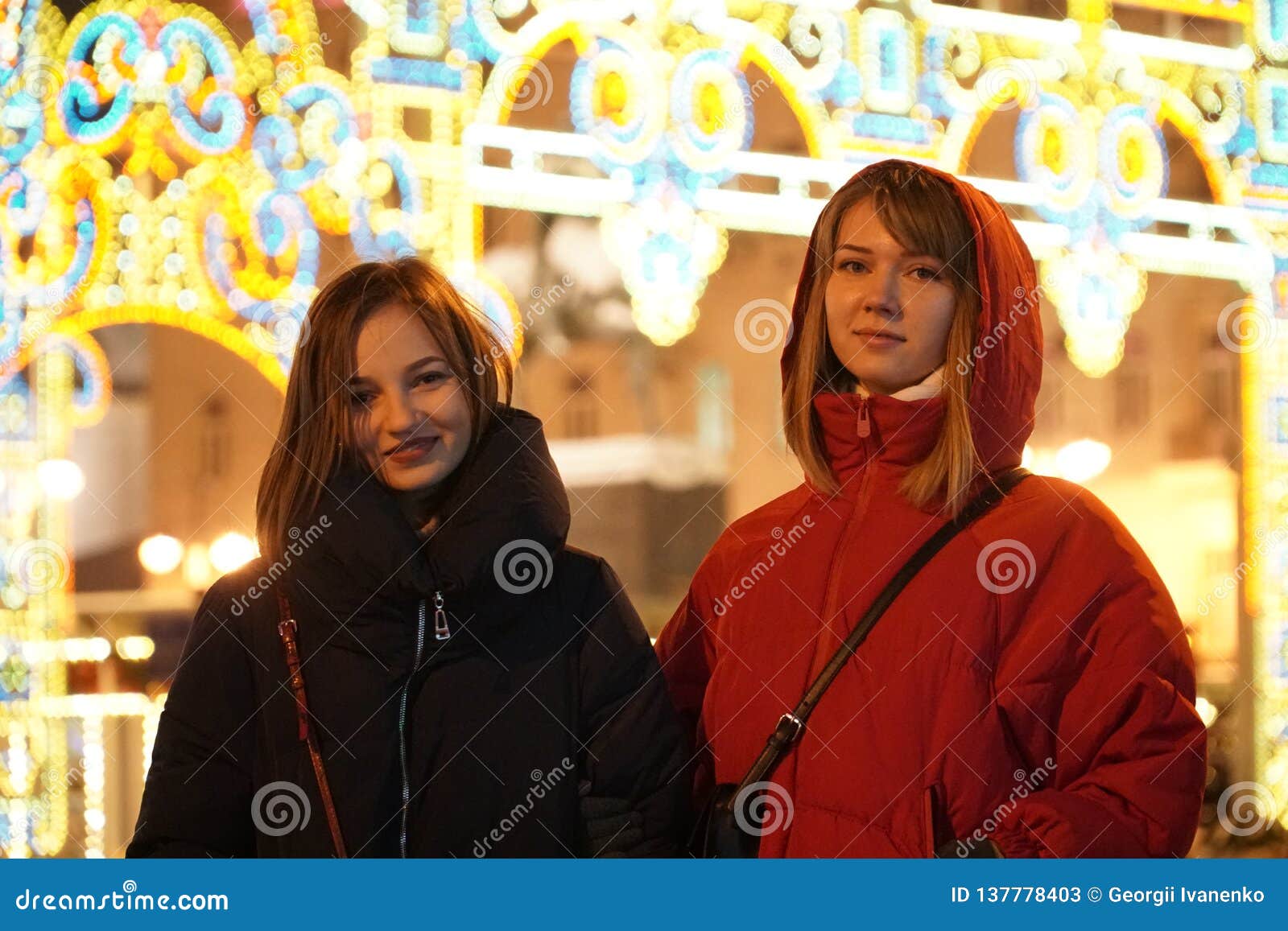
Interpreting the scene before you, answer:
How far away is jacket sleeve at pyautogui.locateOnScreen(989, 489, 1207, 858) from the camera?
5.91 feet

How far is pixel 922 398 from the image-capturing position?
2033 millimetres

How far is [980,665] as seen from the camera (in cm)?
189

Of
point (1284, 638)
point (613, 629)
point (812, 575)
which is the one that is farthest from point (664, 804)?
point (1284, 638)

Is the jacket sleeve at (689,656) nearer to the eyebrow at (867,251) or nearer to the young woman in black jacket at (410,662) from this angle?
the young woman in black jacket at (410,662)

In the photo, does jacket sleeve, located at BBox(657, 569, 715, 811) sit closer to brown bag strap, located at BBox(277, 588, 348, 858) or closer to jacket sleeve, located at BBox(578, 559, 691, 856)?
jacket sleeve, located at BBox(578, 559, 691, 856)

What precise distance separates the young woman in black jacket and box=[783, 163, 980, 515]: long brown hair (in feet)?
1.44

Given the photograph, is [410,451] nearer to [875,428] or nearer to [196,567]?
[875,428]

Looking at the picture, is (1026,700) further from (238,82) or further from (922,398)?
(238,82)

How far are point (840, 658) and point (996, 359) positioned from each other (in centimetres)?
49

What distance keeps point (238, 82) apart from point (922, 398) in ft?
6.37

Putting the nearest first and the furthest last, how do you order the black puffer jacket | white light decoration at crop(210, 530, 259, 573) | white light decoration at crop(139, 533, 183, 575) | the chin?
1. the black puffer jacket
2. the chin
3. white light decoration at crop(210, 530, 259, 573)
4. white light decoration at crop(139, 533, 183, 575)

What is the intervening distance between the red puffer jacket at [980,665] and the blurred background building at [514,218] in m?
1.31

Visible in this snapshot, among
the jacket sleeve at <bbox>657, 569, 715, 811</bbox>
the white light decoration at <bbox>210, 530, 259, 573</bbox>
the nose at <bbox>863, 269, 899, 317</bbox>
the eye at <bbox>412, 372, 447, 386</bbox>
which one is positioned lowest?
the jacket sleeve at <bbox>657, 569, 715, 811</bbox>

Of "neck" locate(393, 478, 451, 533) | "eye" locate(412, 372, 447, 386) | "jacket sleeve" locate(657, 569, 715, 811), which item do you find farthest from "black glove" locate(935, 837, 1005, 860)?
"eye" locate(412, 372, 447, 386)
